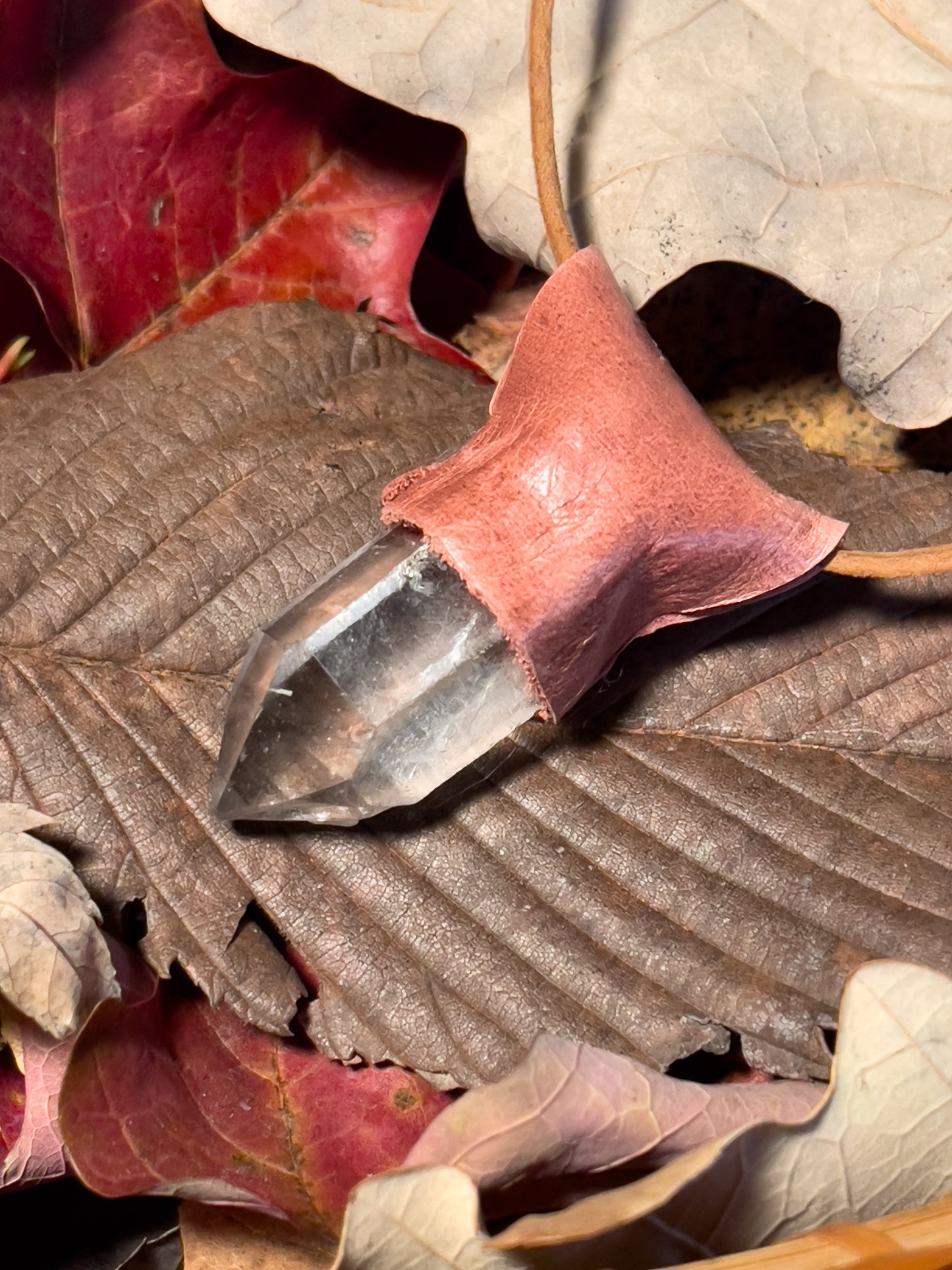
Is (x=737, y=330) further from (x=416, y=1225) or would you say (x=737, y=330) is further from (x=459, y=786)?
(x=416, y=1225)

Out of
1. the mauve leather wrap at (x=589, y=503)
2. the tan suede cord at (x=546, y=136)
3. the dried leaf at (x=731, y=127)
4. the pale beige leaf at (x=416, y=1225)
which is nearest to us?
the pale beige leaf at (x=416, y=1225)

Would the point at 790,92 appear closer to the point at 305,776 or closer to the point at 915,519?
the point at 915,519

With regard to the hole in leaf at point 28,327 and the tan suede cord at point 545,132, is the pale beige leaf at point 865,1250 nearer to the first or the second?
the tan suede cord at point 545,132

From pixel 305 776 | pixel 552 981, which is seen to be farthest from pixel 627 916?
pixel 305 776

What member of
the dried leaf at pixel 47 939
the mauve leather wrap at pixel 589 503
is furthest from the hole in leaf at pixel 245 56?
the dried leaf at pixel 47 939

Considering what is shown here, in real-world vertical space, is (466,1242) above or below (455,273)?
below

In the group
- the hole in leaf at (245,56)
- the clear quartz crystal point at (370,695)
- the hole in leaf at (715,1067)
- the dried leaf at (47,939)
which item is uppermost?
the hole in leaf at (245,56)

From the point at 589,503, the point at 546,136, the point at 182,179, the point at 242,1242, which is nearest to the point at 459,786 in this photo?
the point at 589,503
